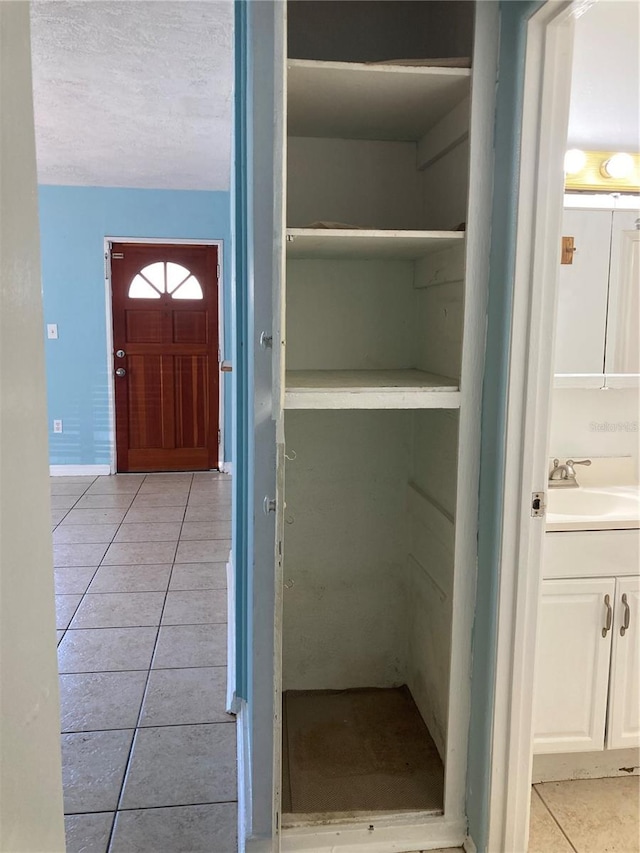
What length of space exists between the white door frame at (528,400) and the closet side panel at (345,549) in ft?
2.25

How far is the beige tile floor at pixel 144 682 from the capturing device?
1.86 meters

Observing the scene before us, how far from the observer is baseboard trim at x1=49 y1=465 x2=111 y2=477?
5.64 metres

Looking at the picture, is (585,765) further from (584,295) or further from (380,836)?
(584,295)

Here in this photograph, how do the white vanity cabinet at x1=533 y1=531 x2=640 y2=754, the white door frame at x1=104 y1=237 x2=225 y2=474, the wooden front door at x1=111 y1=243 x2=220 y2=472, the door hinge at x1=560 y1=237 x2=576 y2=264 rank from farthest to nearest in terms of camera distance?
the wooden front door at x1=111 y1=243 x2=220 y2=472 → the white door frame at x1=104 y1=237 x2=225 y2=474 → the door hinge at x1=560 y1=237 x2=576 y2=264 → the white vanity cabinet at x1=533 y1=531 x2=640 y2=754

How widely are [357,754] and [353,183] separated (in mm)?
1687

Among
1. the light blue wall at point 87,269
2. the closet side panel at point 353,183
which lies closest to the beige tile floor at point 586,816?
the closet side panel at point 353,183

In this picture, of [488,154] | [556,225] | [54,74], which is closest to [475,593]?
[556,225]

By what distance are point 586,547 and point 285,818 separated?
1.08m

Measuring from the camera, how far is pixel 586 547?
1905mm

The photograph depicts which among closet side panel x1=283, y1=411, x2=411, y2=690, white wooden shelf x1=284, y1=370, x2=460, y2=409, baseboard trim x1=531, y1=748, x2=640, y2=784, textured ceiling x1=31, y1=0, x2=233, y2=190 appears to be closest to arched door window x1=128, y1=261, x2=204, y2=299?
textured ceiling x1=31, y1=0, x2=233, y2=190

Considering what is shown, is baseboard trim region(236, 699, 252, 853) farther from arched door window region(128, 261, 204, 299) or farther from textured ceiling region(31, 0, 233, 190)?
arched door window region(128, 261, 204, 299)

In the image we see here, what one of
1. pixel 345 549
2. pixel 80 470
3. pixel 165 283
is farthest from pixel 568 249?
pixel 80 470

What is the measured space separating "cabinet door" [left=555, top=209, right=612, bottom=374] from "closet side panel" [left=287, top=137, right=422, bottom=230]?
24.6 inches

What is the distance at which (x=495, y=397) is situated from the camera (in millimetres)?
1583
